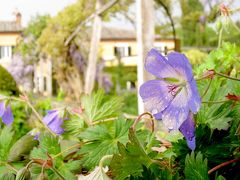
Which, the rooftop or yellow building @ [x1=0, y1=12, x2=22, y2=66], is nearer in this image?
yellow building @ [x1=0, y1=12, x2=22, y2=66]

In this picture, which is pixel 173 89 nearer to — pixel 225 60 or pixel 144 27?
pixel 225 60

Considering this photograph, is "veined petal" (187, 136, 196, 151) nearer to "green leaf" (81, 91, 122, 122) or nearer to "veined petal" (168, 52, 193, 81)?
"veined petal" (168, 52, 193, 81)

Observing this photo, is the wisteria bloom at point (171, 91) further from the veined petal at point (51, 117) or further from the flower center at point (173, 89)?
the veined petal at point (51, 117)

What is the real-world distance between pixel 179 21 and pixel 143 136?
24.3 m

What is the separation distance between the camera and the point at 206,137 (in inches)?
18.8

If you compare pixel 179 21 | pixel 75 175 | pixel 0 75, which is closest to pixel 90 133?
pixel 75 175

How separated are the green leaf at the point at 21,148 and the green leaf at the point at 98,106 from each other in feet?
0.30

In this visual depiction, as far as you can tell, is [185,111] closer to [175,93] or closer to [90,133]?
[175,93]

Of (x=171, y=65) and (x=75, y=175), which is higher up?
(x=171, y=65)

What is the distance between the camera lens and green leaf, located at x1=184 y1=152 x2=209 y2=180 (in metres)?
0.43

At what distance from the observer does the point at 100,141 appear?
0.57m

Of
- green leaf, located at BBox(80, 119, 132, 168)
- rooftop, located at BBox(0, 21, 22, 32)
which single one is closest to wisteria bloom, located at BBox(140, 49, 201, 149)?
green leaf, located at BBox(80, 119, 132, 168)

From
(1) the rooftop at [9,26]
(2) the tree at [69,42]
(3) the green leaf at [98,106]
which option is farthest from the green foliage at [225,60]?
(1) the rooftop at [9,26]

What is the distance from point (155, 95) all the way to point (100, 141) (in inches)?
5.2
